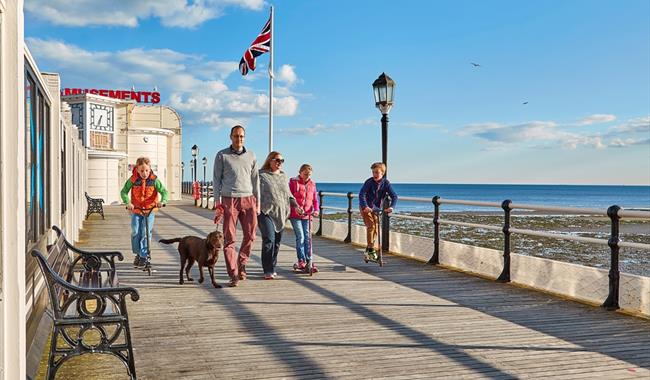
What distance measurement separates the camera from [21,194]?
9.67 feet

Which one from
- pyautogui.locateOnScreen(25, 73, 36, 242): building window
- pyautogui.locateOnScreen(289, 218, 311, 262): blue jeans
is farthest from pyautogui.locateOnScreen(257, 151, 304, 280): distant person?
pyautogui.locateOnScreen(25, 73, 36, 242): building window

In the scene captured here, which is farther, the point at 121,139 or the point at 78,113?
the point at 121,139

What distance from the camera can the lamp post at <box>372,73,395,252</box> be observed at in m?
11.6

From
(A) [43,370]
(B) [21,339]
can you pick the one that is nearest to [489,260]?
(A) [43,370]

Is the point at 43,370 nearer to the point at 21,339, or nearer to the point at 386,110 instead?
the point at 21,339

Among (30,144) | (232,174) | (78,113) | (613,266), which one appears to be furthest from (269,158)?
(78,113)

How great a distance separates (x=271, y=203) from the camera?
8.47 m

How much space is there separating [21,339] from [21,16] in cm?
156

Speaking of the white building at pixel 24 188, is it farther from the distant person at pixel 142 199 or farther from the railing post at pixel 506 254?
the railing post at pixel 506 254

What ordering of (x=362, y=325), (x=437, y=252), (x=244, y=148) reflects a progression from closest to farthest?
(x=362, y=325), (x=244, y=148), (x=437, y=252)

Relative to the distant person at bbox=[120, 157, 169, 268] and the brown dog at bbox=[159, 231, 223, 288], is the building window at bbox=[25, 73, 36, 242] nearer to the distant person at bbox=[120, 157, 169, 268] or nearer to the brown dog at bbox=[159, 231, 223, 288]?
the brown dog at bbox=[159, 231, 223, 288]

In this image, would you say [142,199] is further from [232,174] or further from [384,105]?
[384,105]

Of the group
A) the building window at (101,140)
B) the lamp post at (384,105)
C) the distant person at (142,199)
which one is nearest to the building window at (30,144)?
the distant person at (142,199)

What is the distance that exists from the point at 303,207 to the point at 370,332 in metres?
3.91
